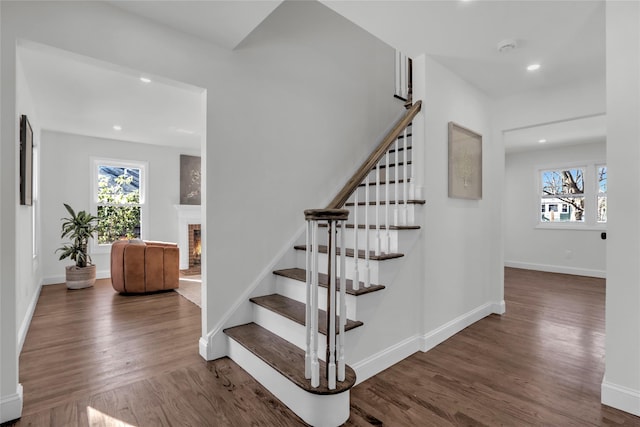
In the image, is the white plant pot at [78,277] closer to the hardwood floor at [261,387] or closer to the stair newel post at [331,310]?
the hardwood floor at [261,387]

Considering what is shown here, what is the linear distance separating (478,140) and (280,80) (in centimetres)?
210

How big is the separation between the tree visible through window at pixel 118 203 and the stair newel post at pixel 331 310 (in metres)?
5.29

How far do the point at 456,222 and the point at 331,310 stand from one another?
186cm

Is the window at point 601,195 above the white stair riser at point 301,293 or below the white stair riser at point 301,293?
above

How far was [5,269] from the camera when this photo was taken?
5.63ft

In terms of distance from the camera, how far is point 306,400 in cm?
173

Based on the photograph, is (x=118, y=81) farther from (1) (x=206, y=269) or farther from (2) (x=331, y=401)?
(2) (x=331, y=401)

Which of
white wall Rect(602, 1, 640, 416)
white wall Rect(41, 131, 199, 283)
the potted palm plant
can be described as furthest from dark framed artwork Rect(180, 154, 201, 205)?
white wall Rect(602, 1, 640, 416)

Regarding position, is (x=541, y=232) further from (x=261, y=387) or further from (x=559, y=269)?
(x=261, y=387)

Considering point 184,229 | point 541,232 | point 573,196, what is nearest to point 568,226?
point 541,232

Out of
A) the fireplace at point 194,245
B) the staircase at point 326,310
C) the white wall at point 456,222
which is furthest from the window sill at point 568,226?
A: the fireplace at point 194,245

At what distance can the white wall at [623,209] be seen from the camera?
181 centimetres

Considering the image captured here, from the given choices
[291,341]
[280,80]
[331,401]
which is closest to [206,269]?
[291,341]

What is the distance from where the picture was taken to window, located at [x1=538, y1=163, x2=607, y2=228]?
5.81 meters
